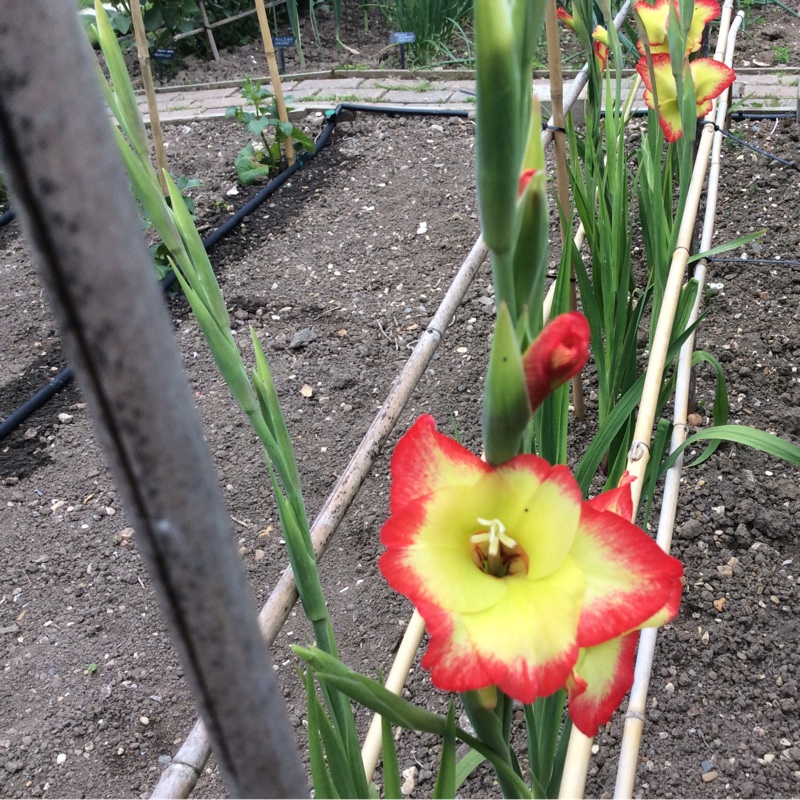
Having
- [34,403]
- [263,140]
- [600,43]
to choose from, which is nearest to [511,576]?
[600,43]

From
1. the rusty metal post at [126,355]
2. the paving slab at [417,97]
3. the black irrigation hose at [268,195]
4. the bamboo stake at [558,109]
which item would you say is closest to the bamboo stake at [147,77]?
the black irrigation hose at [268,195]

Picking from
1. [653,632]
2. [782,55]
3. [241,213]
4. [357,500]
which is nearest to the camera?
[653,632]

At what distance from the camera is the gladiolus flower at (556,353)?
38 centimetres

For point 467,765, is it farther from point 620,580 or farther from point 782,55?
point 782,55

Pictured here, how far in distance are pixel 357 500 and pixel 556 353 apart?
1.65 meters

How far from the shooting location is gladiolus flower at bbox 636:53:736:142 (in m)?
1.43

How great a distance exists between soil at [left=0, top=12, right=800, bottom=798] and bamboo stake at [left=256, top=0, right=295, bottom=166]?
0.17m

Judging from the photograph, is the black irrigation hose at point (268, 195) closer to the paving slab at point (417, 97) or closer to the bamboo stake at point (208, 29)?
the paving slab at point (417, 97)

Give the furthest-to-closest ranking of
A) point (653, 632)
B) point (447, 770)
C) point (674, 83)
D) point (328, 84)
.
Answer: point (328, 84), point (674, 83), point (653, 632), point (447, 770)

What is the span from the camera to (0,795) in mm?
1485

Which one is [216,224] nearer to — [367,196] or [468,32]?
[367,196]

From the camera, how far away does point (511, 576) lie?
1.52 feet

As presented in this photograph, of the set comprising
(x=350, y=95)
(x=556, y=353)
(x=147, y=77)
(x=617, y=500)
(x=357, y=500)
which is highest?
(x=556, y=353)

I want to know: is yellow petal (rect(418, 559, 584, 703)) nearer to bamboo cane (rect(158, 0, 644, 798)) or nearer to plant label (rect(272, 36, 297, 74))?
bamboo cane (rect(158, 0, 644, 798))
